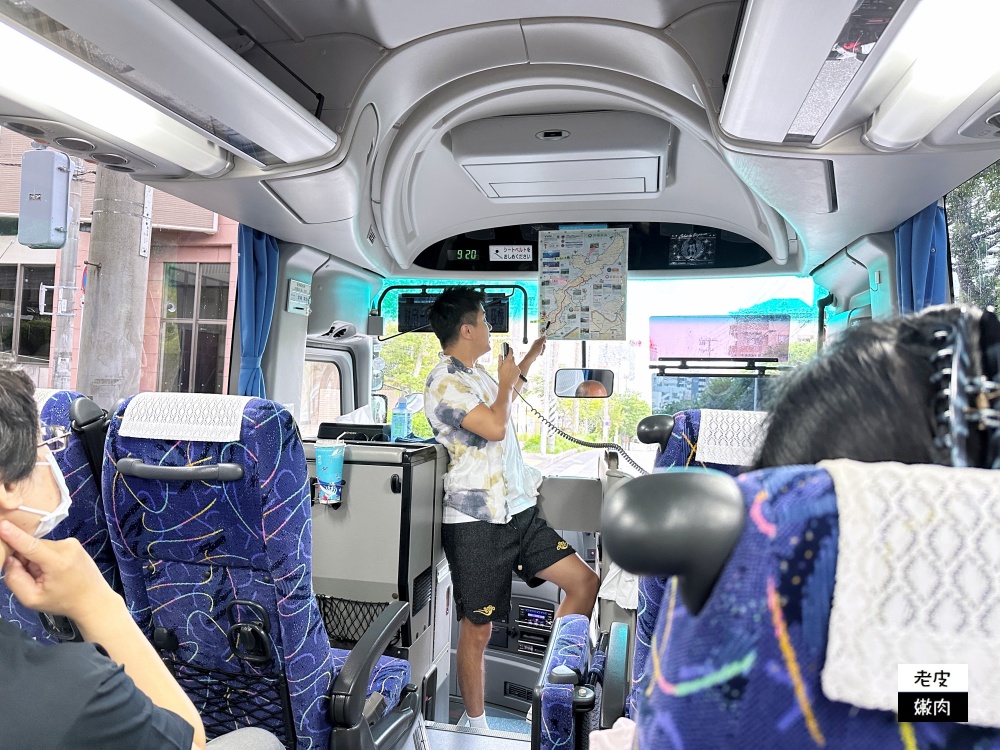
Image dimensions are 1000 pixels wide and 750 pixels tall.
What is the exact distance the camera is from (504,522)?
312cm

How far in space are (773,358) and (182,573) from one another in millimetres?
3799

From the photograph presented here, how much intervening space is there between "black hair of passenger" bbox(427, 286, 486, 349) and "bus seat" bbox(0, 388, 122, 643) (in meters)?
1.65

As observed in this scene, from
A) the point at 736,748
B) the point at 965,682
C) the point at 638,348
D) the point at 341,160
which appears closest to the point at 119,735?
Result: the point at 736,748

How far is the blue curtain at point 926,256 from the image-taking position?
289 centimetres

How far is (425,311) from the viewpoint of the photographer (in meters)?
4.76

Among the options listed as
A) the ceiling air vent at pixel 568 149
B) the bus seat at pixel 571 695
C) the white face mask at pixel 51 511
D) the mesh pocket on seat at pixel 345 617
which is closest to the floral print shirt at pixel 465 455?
the mesh pocket on seat at pixel 345 617

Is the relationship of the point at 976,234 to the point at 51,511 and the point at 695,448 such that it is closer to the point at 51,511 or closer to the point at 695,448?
the point at 695,448

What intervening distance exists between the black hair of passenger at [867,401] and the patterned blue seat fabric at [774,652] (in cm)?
9

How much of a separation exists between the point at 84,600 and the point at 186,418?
0.68 metres

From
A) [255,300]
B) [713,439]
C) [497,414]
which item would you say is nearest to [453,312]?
[497,414]

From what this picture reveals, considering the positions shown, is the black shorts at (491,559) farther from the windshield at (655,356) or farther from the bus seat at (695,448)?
the bus seat at (695,448)

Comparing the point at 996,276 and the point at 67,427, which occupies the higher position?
the point at 996,276

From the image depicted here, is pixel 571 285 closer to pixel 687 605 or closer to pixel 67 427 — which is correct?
pixel 67 427

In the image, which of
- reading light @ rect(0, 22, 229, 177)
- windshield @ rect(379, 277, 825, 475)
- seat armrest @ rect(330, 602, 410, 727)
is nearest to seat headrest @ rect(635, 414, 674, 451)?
seat armrest @ rect(330, 602, 410, 727)
